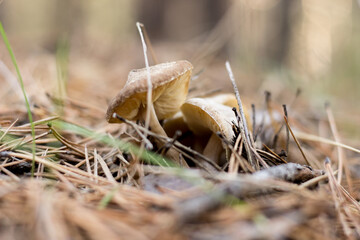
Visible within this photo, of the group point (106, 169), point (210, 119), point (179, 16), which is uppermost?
point (179, 16)

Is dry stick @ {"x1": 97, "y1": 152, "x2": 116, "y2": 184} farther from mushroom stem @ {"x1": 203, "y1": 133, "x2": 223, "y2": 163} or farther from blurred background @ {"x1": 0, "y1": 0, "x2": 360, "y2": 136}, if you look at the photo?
blurred background @ {"x1": 0, "y1": 0, "x2": 360, "y2": 136}

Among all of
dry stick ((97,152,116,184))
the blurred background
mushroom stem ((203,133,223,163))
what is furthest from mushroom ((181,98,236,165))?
the blurred background

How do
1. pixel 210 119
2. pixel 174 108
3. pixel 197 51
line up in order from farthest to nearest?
1. pixel 197 51
2. pixel 174 108
3. pixel 210 119

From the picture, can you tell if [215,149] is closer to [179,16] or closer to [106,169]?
[106,169]

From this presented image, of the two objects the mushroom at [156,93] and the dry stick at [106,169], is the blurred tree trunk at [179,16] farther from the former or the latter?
the dry stick at [106,169]

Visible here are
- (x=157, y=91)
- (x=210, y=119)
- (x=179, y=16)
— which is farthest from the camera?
(x=179, y=16)

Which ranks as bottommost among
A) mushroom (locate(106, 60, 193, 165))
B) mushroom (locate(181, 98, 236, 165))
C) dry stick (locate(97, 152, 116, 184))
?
dry stick (locate(97, 152, 116, 184))

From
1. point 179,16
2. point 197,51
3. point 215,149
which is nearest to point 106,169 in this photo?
point 215,149

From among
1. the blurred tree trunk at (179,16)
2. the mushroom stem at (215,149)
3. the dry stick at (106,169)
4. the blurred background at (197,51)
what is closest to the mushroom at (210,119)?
the mushroom stem at (215,149)
